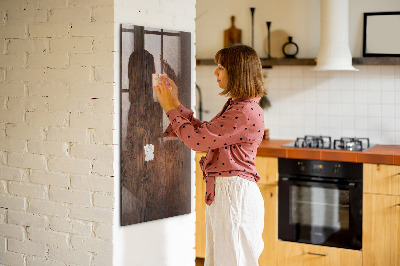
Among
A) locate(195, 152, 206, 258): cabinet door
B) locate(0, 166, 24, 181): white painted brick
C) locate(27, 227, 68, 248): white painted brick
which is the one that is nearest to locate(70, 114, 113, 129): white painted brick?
locate(0, 166, 24, 181): white painted brick

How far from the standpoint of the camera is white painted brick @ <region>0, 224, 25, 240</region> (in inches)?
122

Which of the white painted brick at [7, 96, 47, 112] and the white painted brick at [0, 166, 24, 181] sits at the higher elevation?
the white painted brick at [7, 96, 47, 112]

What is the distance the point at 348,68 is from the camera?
4141 mm

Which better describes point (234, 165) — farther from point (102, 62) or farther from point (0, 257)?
point (0, 257)

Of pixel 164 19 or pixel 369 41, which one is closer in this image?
pixel 164 19

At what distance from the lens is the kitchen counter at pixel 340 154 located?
372cm

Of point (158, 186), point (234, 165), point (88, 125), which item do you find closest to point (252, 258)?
point (234, 165)

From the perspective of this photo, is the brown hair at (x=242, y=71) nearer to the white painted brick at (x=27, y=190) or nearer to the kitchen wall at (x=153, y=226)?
the kitchen wall at (x=153, y=226)

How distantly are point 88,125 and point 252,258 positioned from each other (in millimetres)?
1008

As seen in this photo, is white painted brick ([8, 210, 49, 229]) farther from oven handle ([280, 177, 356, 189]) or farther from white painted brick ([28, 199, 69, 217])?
oven handle ([280, 177, 356, 189])

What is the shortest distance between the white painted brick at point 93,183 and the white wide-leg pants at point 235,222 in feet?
1.73

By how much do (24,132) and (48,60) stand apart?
1.36 feet

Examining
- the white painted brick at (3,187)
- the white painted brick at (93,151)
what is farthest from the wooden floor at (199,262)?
the white painted brick at (93,151)

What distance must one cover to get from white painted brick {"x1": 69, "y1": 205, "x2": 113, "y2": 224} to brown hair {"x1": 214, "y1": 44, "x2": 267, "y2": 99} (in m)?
0.86
